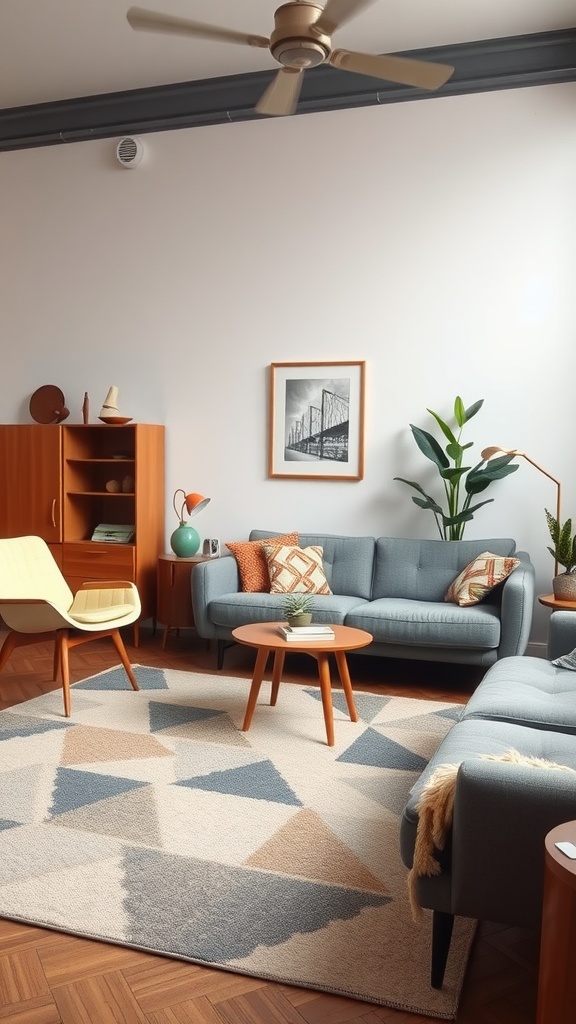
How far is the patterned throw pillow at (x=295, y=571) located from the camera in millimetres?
5000

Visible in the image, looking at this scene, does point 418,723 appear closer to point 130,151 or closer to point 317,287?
point 317,287

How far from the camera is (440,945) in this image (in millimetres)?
1969

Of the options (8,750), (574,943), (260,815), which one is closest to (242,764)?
(260,815)

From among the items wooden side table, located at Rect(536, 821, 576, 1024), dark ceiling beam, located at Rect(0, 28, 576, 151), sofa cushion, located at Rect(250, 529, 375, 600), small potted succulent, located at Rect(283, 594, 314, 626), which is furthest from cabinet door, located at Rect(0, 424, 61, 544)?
wooden side table, located at Rect(536, 821, 576, 1024)

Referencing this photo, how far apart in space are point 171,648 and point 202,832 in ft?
9.07

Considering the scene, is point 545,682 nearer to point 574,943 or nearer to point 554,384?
point 574,943

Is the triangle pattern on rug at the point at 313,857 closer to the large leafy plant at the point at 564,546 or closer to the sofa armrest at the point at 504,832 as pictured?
the sofa armrest at the point at 504,832

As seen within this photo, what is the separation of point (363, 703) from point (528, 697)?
5.02 ft

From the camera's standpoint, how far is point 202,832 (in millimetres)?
2734

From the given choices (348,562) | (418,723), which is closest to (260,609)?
(348,562)

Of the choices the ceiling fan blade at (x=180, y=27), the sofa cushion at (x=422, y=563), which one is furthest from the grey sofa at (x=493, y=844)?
the sofa cushion at (x=422, y=563)

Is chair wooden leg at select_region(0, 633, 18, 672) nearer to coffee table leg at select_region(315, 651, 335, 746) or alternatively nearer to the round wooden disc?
coffee table leg at select_region(315, 651, 335, 746)

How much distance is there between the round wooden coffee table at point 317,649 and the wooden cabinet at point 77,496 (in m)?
1.85

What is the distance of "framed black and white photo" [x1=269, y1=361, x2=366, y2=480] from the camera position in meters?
5.46
